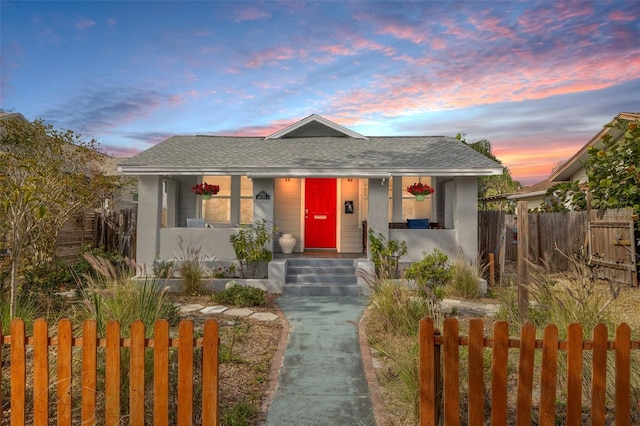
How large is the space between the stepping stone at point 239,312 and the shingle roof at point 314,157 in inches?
165

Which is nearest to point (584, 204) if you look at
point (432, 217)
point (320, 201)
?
point (432, 217)

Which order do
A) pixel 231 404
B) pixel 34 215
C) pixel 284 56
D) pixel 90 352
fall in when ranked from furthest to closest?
pixel 284 56 < pixel 34 215 < pixel 231 404 < pixel 90 352

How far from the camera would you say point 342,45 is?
11.3 meters

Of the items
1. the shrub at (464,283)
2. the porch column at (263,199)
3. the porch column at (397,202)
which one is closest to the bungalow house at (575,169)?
the porch column at (397,202)

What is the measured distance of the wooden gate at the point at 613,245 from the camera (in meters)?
10.6

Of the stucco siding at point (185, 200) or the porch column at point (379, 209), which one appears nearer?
the porch column at point (379, 209)

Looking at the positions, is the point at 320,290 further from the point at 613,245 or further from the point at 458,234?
the point at 613,245

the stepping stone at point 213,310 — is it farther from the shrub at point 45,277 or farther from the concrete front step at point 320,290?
the shrub at point 45,277

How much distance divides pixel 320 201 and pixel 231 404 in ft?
34.0

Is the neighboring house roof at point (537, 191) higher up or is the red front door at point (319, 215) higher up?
the neighboring house roof at point (537, 191)

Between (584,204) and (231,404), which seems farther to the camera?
(584,204)

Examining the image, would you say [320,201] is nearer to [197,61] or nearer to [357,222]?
[357,222]

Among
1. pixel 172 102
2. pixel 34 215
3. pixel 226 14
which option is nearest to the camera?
pixel 34 215

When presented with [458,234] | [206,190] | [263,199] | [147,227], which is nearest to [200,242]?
[147,227]
